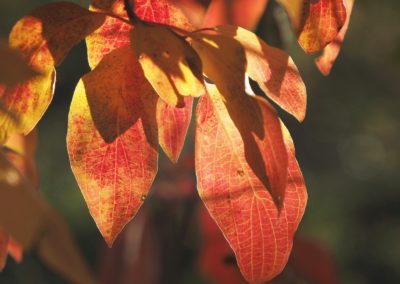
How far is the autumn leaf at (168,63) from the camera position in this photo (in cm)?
50

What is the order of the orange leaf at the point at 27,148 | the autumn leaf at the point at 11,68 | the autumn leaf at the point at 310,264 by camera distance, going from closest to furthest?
the autumn leaf at the point at 11,68, the orange leaf at the point at 27,148, the autumn leaf at the point at 310,264

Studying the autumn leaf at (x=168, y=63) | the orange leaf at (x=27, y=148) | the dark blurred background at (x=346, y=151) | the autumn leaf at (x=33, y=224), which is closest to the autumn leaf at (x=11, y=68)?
the autumn leaf at (x=33, y=224)

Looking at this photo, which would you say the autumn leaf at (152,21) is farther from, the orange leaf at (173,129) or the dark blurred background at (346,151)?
the dark blurred background at (346,151)

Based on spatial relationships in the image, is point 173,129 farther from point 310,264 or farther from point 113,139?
point 310,264

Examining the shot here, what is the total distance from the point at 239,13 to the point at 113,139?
0.40m

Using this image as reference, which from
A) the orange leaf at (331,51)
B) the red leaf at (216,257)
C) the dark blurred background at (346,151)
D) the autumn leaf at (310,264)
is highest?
the orange leaf at (331,51)

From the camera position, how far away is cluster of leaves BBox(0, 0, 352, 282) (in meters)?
0.52

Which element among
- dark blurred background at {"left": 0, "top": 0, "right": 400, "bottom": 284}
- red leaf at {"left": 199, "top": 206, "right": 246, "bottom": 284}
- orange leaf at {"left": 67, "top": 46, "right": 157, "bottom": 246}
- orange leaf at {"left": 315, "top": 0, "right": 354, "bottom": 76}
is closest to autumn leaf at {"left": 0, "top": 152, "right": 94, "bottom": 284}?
orange leaf at {"left": 67, "top": 46, "right": 157, "bottom": 246}

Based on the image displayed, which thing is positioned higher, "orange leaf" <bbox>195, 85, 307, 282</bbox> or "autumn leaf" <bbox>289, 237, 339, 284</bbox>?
"orange leaf" <bbox>195, 85, 307, 282</bbox>

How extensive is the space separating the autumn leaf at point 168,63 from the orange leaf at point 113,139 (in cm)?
4

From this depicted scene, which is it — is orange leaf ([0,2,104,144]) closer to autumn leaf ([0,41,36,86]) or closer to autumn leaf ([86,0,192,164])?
autumn leaf ([86,0,192,164])

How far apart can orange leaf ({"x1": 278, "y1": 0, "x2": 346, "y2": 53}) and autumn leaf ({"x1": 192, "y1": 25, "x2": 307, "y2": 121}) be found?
0.02 m

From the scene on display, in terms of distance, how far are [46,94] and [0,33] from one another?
2646 millimetres

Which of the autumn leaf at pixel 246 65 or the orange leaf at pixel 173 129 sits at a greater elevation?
the autumn leaf at pixel 246 65
